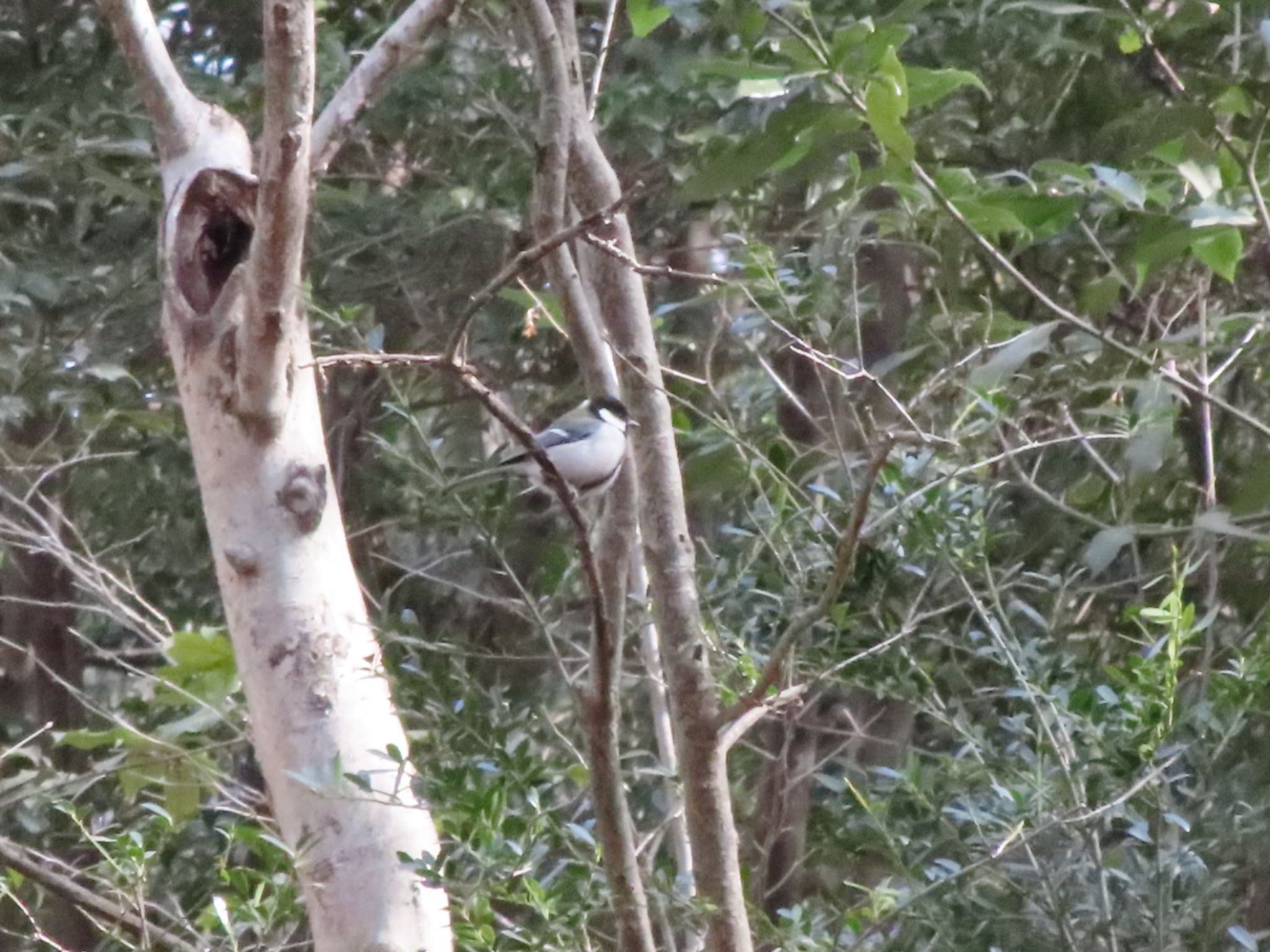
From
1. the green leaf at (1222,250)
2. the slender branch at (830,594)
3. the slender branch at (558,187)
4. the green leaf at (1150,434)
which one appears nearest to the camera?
the slender branch at (830,594)

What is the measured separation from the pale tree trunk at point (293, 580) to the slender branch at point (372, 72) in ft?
0.49

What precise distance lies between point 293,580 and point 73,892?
0.61 m

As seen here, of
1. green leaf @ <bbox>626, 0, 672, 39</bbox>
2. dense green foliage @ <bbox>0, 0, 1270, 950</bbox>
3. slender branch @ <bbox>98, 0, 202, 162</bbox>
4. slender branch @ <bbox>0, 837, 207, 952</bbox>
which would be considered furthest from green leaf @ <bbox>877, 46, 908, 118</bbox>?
slender branch @ <bbox>0, 837, 207, 952</bbox>

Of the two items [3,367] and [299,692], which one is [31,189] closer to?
[3,367]

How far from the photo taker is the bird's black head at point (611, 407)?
164 cm

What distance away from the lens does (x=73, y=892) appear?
1813 mm

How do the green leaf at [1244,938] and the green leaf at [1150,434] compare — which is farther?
the green leaf at [1150,434]

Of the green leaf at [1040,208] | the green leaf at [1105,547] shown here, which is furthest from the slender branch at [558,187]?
the green leaf at [1105,547]

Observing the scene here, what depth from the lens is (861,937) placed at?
148 cm

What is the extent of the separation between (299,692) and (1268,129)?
1.16 metres

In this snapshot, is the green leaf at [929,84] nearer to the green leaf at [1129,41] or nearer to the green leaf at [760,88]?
the green leaf at [760,88]

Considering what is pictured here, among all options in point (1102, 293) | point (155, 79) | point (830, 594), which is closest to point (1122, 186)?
point (1102, 293)

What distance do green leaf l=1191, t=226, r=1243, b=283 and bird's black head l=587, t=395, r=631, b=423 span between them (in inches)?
21.7

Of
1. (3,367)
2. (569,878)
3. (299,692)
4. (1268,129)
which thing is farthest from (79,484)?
(1268,129)
